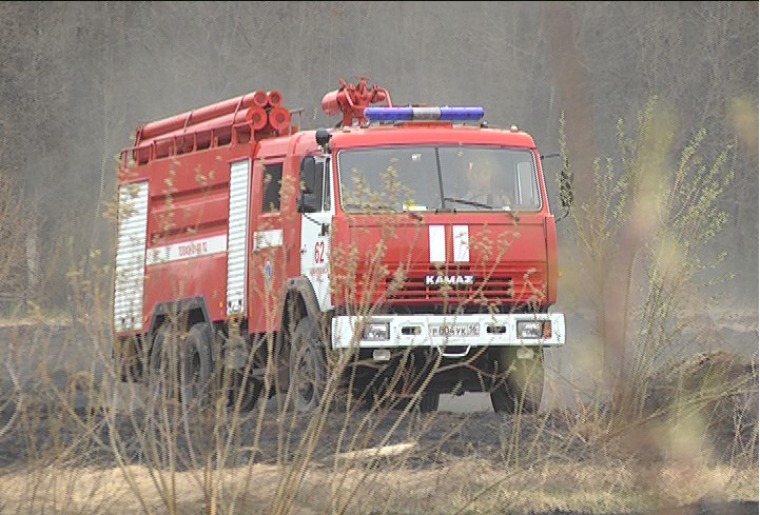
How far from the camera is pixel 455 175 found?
50.0 ft

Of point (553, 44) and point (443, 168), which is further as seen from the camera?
point (443, 168)

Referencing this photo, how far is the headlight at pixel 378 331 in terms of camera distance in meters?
14.4

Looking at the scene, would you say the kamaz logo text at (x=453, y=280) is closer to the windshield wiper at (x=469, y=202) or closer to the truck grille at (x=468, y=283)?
the truck grille at (x=468, y=283)

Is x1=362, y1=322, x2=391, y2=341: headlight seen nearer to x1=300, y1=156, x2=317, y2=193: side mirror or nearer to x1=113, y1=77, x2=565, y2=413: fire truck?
x1=113, y1=77, x2=565, y2=413: fire truck

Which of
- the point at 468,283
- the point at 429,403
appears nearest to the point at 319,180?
the point at 468,283

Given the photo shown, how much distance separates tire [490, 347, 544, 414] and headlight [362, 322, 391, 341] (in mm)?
921

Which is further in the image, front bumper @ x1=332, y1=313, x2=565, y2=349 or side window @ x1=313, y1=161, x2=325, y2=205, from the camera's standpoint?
side window @ x1=313, y1=161, x2=325, y2=205

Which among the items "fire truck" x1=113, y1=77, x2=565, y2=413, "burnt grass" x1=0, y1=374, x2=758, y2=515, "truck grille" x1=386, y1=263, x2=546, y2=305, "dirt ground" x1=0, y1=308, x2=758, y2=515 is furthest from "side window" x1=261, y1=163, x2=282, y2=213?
"dirt ground" x1=0, y1=308, x2=758, y2=515

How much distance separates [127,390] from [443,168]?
7321 millimetres

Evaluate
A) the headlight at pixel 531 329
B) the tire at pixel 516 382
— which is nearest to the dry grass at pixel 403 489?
the headlight at pixel 531 329

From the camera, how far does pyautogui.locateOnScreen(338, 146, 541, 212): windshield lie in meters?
15.0

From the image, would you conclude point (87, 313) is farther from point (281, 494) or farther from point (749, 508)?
point (749, 508)

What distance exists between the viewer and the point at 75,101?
35.8 metres

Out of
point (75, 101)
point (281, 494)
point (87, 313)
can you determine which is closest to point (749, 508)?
point (281, 494)
